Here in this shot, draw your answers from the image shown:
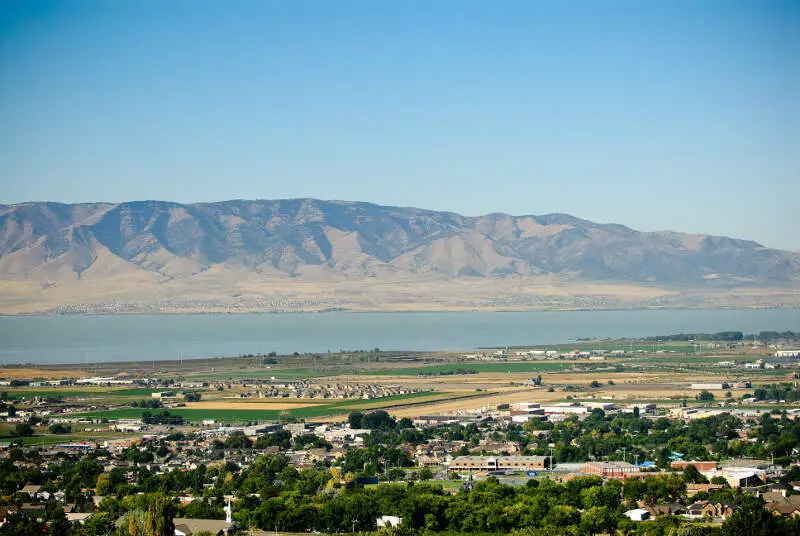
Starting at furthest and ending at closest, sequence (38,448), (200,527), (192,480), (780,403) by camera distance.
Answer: (780,403)
(38,448)
(192,480)
(200,527)

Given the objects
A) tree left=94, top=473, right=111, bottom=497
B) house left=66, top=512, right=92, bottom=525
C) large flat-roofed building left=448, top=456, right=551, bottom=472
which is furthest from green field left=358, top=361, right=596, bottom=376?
house left=66, top=512, right=92, bottom=525

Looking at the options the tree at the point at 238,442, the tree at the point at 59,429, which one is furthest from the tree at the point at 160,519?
the tree at the point at 59,429

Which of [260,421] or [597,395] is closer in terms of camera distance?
[260,421]

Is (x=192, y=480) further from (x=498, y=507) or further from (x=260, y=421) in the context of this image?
(x=260, y=421)

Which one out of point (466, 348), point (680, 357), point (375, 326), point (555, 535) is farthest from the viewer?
point (375, 326)

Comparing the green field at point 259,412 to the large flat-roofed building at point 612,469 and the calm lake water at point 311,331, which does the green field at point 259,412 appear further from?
the calm lake water at point 311,331

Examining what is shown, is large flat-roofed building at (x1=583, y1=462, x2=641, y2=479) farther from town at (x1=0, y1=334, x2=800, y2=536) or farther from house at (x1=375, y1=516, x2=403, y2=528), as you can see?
house at (x1=375, y1=516, x2=403, y2=528)

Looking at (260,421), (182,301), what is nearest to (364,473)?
(260,421)
